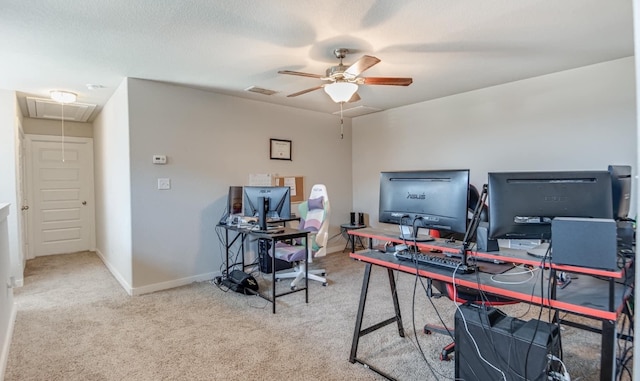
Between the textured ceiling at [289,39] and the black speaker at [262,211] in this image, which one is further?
the black speaker at [262,211]

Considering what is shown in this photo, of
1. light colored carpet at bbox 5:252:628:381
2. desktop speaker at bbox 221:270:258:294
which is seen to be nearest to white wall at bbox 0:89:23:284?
light colored carpet at bbox 5:252:628:381

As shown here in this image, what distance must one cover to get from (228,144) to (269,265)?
1605mm

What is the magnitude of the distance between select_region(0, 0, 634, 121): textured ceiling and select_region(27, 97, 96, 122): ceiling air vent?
0.67m

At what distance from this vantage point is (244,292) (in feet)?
11.6

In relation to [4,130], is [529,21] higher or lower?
higher

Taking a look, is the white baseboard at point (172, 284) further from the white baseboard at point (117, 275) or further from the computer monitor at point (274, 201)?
the computer monitor at point (274, 201)

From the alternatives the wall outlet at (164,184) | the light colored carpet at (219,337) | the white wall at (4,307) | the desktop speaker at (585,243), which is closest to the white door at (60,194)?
the light colored carpet at (219,337)

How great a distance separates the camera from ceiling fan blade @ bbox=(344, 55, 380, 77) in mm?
2443

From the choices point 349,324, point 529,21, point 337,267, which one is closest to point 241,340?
point 349,324

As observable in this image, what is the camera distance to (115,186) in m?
4.26

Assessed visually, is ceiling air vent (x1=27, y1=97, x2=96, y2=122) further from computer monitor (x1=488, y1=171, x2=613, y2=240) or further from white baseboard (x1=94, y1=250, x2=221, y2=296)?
computer monitor (x1=488, y1=171, x2=613, y2=240)

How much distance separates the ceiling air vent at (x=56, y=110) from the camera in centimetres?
452

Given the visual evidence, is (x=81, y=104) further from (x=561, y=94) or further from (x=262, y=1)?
(x=561, y=94)

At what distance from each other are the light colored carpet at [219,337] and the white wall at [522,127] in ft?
5.52
